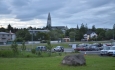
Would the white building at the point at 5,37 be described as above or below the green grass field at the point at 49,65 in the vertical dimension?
above

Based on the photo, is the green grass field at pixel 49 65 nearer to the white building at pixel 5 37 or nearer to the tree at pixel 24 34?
the tree at pixel 24 34

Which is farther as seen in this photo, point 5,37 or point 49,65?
point 5,37

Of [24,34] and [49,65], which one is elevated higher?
[24,34]

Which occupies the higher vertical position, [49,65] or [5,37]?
[5,37]

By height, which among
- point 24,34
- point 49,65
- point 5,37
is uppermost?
point 24,34

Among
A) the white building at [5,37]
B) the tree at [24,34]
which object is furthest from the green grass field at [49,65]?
the white building at [5,37]

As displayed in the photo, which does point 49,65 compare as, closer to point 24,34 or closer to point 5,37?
point 24,34

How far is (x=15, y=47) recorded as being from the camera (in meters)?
37.9

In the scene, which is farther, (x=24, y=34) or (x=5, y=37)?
(x=5, y=37)

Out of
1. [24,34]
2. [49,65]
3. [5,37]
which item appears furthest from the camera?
[5,37]

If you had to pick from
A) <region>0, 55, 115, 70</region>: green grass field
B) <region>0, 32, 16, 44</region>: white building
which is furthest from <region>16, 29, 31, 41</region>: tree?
<region>0, 55, 115, 70</region>: green grass field

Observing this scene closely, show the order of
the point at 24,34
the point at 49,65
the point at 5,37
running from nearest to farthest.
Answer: the point at 49,65 < the point at 24,34 < the point at 5,37

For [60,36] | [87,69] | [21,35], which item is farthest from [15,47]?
[60,36]

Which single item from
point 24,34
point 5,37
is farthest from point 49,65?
point 5,37
